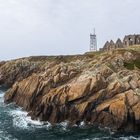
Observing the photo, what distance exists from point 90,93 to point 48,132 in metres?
14.5

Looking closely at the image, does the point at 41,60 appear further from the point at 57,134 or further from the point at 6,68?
the point at 57,134

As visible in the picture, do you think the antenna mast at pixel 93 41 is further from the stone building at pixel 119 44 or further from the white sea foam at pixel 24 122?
the white sea foam at pixel 24 122

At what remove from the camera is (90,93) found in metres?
79.6

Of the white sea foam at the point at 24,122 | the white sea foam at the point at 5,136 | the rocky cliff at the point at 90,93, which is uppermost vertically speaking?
the rocky cliff at the point at 90,93

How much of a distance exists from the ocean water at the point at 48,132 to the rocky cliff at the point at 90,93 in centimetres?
287

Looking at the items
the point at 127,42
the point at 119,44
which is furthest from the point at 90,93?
the point at 119,44

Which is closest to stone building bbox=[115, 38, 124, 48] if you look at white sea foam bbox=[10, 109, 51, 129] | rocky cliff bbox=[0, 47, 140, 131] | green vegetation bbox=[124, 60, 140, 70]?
rocky cliff bbox=[0, 47, 140, 131]

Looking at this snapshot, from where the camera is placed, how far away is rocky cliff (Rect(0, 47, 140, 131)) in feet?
241

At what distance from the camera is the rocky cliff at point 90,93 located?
73.3 m

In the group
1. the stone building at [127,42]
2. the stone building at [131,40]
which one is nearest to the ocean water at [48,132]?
the stone building at [127,42]

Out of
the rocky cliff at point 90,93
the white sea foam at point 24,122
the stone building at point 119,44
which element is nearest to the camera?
the rocky cliff at point 90,93

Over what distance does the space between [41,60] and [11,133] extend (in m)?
88.1

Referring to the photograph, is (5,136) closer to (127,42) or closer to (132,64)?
(132,64)

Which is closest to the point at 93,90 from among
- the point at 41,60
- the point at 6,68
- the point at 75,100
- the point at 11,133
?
the point at 75,100
